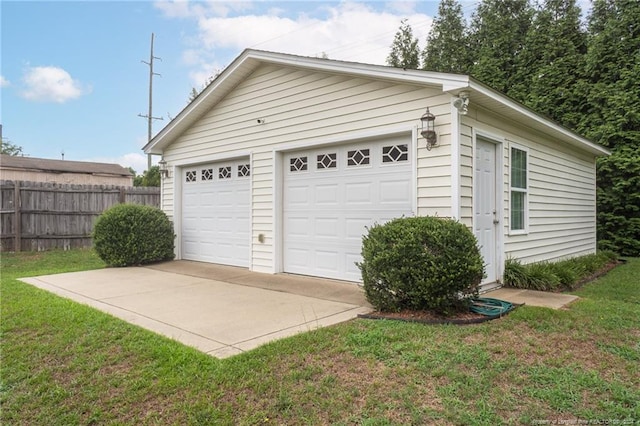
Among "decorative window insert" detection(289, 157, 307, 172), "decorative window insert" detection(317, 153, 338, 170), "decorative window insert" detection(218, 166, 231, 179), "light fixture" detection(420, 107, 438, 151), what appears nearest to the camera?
"light fixture" detection(420, 107, 438, 151)

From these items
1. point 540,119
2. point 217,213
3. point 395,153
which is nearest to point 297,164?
point 395,153

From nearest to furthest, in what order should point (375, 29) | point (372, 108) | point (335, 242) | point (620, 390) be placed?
point (620, 390)
point (372, 108)
point (335, 242)
point (375, 29)

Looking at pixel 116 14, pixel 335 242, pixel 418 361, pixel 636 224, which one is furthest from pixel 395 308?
pixel 636 224

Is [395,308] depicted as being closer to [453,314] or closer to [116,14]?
[453,314]

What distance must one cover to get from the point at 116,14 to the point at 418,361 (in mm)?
9345

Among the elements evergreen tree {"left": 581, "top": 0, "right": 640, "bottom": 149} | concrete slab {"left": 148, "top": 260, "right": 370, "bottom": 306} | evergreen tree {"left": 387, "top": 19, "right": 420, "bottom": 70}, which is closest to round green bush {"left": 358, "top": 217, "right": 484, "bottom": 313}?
concrete slab {"left": 148, "top": 260, "right": 370, "bottom": 306}

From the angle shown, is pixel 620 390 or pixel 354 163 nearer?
pixel 620 390

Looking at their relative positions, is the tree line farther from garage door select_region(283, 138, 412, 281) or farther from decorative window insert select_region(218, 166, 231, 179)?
decorative window insert select_region(218, 166, 231, 179)

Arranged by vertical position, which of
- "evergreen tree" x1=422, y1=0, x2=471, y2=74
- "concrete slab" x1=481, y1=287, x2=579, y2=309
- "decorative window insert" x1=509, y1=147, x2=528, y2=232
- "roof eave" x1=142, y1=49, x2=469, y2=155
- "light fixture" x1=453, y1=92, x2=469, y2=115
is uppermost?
"evergreen tree" x1=422, y1=0, x2=471, y2=74

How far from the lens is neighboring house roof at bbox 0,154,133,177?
2014 cm

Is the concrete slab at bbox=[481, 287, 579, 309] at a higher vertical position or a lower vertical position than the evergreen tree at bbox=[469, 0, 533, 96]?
lower

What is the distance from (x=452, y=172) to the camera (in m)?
5.38

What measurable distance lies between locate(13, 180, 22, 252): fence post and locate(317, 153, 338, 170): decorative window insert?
356 inches

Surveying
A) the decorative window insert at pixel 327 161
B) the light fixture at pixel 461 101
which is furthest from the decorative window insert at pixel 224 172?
the light fixture at pixel 461 101
